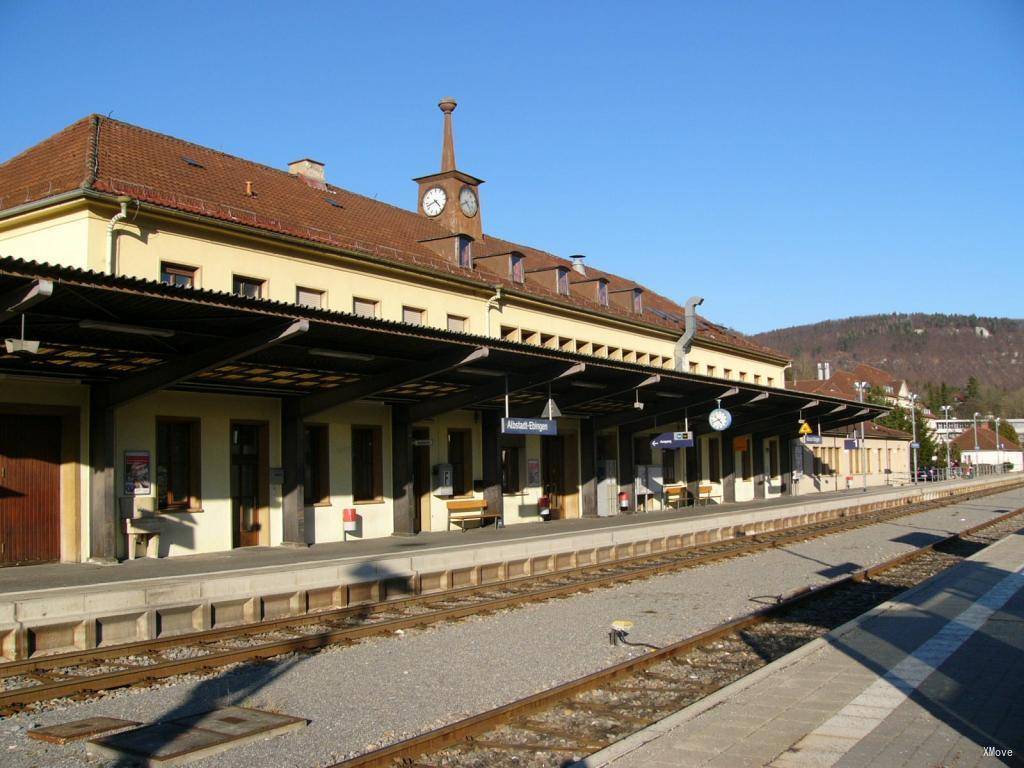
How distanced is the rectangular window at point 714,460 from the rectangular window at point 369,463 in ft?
66.6

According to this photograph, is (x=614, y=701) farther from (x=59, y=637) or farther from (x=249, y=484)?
(x=249, y=484)

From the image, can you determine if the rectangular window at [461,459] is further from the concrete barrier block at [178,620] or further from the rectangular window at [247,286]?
the concrete barrier block at [178,620]

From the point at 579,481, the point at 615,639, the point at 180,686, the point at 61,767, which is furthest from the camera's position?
the point at 579,481

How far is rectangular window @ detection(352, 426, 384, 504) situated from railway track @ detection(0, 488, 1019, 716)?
21.1 feet

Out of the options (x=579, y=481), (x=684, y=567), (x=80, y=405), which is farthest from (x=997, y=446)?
(x=80, y=405)

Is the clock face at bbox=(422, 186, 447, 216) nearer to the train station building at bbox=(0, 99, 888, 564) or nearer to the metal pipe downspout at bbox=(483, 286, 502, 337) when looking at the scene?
the train station building at bbox=(0, 99, 888, 564)

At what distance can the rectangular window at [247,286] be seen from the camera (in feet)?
66.8

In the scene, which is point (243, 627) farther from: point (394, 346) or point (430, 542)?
point (430, 542)

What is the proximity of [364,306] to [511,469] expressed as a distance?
23.6 ft

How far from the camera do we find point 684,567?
18.5 meters

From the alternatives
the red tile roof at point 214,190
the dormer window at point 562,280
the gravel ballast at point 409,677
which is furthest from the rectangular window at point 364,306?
the gravel ballast at point 409,677

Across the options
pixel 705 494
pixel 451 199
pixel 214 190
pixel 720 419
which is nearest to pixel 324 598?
pixel 214 190

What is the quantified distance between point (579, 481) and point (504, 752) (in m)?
23.8

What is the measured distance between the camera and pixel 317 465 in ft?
70.8
